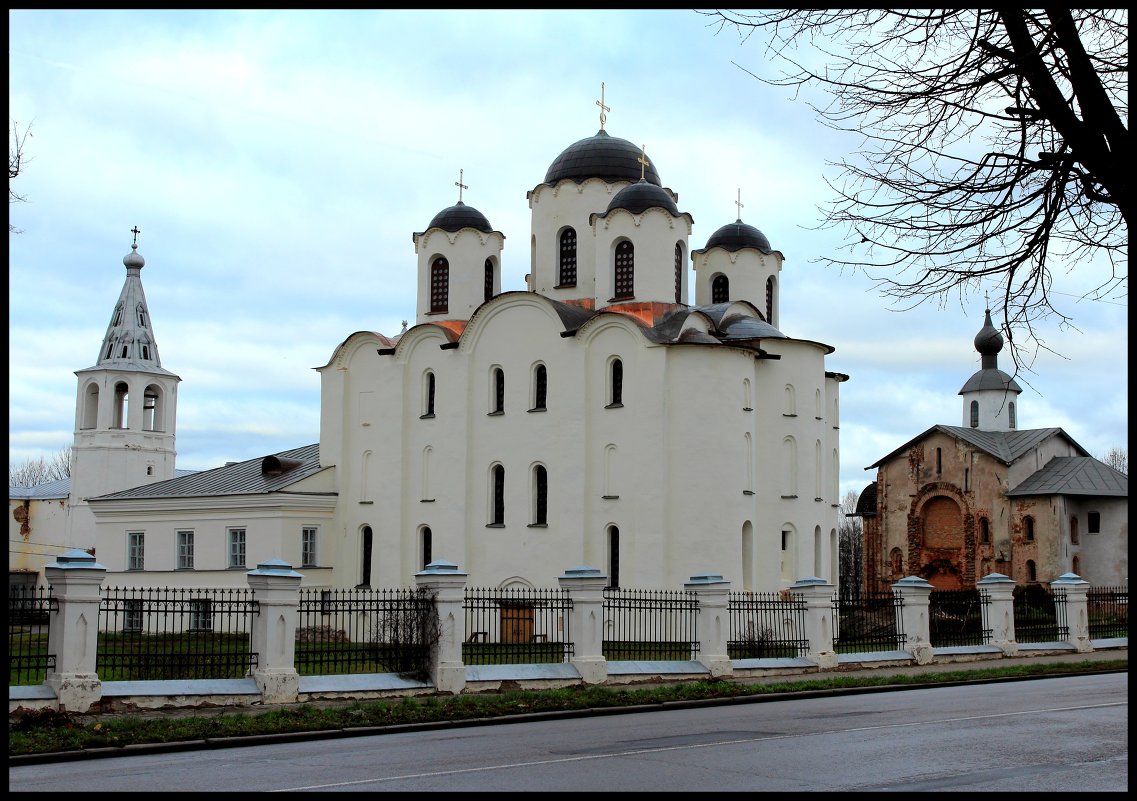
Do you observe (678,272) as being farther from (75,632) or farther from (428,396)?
(75,632)

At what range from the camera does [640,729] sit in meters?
12.6

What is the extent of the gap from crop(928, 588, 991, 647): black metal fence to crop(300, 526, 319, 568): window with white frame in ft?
55.9

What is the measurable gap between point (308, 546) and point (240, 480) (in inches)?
132

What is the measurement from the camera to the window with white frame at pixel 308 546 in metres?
35.2

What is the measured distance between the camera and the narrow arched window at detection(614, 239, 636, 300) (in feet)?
111

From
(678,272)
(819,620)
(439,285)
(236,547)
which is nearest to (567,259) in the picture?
(678,272)

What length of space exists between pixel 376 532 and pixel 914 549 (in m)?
23.2

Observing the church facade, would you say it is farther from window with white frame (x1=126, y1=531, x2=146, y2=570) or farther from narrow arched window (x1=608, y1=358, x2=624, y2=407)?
window with white frame (x1=126, y1=531, x2=146, y2=570)

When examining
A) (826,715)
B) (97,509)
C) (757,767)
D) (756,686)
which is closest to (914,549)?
(97,509)

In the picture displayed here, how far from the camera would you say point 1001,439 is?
49719 mm

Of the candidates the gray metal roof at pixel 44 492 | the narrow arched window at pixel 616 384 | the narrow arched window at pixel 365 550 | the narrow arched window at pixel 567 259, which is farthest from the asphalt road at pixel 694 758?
the gray metal roof at pixel 44 492

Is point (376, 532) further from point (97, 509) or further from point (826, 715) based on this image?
point (826, 715)

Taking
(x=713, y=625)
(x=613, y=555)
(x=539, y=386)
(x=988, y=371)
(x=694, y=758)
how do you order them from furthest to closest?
(x=988, y=371) → (x=539, y=386) → (x=613, y=555) → (x=713, y=625) → (x=694, y=758)

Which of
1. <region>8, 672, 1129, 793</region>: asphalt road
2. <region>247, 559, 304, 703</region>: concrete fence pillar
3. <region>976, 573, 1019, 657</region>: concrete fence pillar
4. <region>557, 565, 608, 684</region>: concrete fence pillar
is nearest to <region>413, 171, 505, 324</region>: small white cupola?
<region>976, 573, 1019, 657</region>: concrete fence pillar
